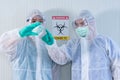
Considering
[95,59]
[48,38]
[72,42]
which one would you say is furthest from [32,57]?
[95,59]

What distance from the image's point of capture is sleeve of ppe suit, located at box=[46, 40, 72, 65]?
1.52 m

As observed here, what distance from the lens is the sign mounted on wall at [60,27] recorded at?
1.76 metres

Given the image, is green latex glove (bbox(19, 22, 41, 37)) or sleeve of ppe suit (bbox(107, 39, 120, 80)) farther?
sleeve of ppe suit (bbox(107, 39, 120, 80))

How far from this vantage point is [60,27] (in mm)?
1766

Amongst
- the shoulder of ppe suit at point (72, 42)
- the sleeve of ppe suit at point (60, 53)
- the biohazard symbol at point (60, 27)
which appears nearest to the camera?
the sleeve of ppe suit at point (60, 53)

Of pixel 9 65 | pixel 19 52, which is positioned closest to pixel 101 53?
pixel 19 52

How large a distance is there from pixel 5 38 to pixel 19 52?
15 cm

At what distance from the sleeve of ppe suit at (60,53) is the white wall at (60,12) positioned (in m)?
0.14

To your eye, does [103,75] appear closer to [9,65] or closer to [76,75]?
[76,75]

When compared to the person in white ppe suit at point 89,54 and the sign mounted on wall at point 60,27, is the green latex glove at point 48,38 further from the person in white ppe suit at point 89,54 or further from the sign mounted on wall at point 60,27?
the sign mounted on wall at point 60,27

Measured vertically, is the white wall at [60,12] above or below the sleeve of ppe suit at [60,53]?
above

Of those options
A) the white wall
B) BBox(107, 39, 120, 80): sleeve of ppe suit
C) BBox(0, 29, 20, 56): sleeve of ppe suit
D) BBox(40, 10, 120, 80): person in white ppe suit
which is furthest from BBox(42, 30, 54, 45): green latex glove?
BBox(107, 39, 120, 80): sleeve of ppe suit

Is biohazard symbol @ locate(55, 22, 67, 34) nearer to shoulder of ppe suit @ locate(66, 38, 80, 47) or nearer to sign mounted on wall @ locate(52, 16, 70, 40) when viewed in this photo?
sign mounted on wall @ locate(52, 16, 70, 40)

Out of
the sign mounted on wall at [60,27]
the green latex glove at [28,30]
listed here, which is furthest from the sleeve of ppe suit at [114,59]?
the green latex glove at [28,30]
